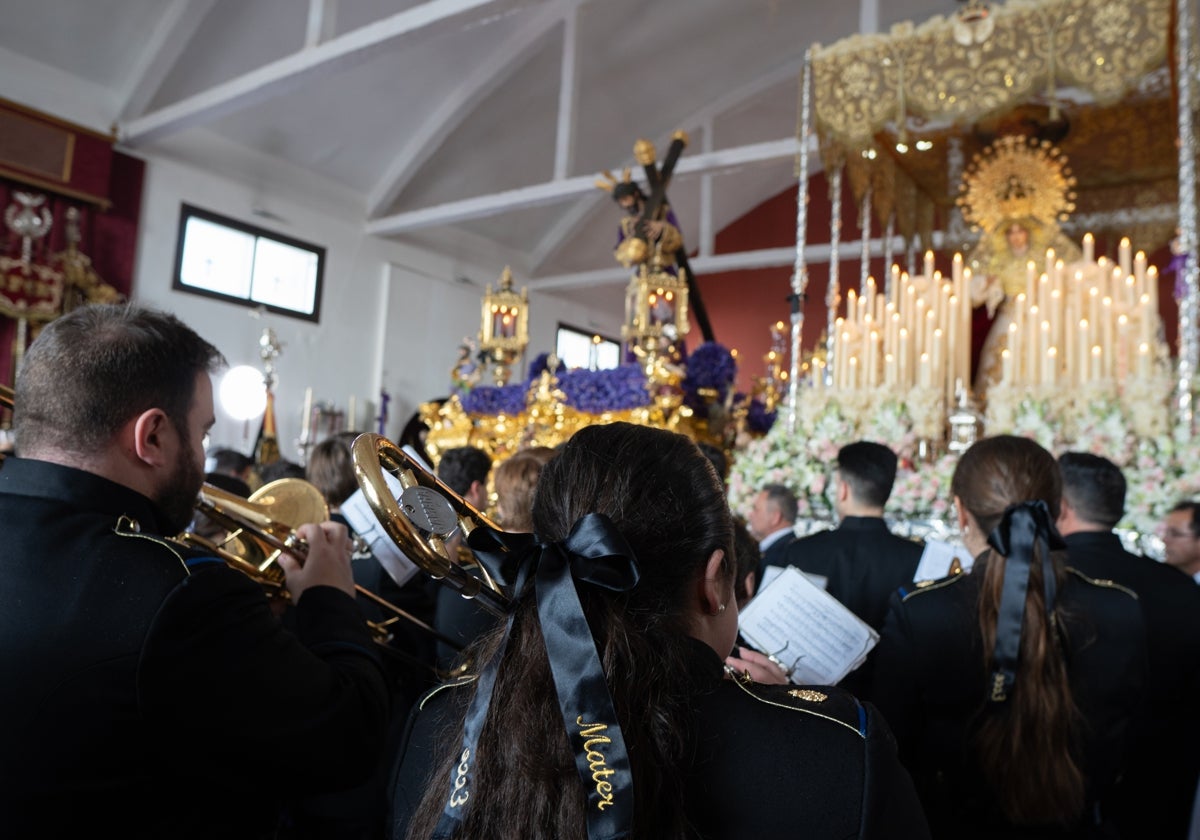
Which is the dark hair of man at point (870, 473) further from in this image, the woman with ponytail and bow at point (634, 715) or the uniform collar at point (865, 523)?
the woman with ponytail and bow at point (634, 715)

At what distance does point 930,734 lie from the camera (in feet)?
7.05

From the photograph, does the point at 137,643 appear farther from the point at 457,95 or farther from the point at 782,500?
the point at 457,95

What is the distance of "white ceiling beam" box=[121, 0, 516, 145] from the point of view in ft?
24.9

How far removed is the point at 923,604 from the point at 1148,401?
3.04 meters

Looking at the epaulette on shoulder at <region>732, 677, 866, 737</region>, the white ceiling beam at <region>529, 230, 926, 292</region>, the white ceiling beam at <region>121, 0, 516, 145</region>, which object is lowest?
the epaulette on shoulder at <region>732, 677, 866, 737</region>

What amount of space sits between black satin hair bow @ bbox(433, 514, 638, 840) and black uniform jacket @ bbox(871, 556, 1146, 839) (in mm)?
1358

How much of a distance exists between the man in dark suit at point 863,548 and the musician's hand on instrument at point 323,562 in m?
1.80

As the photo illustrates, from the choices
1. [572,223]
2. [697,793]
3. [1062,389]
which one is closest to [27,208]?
[572,223]

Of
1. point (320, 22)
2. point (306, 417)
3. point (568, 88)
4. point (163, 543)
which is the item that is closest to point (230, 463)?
point (163, 543)

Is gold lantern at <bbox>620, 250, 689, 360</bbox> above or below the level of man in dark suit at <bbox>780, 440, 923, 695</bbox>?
above

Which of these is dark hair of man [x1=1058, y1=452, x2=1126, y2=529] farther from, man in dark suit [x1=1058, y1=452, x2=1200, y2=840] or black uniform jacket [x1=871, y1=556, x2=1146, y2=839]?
black uniform jacket [x1=871, y1=556, x2=1146, y2=839]

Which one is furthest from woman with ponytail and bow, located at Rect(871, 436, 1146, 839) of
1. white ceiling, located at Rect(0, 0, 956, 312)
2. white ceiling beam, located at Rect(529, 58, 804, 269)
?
white ceiling beam, located at Rect(529, 58, 804, 269)

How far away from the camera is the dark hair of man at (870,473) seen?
3146 mm

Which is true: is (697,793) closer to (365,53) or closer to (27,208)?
(365,53)
